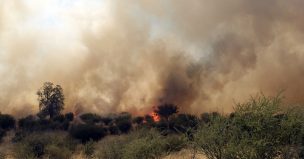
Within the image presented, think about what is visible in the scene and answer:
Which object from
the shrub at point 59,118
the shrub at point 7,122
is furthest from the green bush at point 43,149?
the shrub at point 7,122

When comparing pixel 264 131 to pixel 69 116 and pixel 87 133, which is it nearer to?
pixel 87 133

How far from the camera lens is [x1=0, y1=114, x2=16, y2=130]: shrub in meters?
112

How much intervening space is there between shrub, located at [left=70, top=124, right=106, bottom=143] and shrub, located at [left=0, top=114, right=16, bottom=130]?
80.5 feet

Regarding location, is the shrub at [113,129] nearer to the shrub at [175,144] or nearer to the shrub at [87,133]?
the shrub at [87,133]

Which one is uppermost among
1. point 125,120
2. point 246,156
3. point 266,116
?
point 125,120

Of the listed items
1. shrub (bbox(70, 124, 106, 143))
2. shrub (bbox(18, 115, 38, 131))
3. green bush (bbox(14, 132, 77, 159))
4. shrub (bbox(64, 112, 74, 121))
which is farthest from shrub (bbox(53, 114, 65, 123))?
green bush (bbox(14, 132, 77, 159))

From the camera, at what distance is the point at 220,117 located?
133 ft

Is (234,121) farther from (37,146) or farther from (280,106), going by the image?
(37,146)

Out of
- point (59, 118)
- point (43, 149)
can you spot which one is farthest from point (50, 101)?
point (43, 149)

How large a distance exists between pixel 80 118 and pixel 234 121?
93.4m

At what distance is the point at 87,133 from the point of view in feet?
314

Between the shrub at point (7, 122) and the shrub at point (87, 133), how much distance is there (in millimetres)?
24546

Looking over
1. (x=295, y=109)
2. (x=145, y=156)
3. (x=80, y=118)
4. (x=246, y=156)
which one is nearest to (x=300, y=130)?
(x=295, y=109)

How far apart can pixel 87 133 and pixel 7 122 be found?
28860 millimetres
